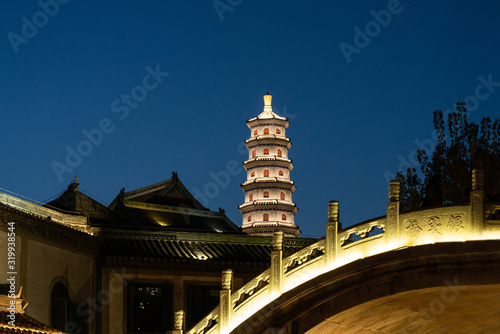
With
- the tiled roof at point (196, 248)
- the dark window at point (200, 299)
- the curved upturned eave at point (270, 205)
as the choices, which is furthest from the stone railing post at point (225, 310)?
the curved upturned eave at point (270, 205)

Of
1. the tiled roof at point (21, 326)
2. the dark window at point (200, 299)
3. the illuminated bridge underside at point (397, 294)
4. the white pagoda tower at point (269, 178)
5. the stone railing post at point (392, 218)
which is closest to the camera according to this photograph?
the illuminated bridge underside at point (397, 294)

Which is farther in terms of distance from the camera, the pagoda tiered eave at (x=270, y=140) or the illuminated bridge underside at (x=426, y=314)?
the pagoda tiered eave at (x=270, y=140)

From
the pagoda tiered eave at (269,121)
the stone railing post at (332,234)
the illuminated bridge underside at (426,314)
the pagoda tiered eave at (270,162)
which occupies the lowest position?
the illuminated bridge underside at (426,314)

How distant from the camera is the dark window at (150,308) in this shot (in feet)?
94.5

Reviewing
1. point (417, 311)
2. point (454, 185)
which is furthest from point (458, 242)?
point (454, 185)

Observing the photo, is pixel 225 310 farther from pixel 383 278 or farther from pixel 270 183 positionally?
pixel 270 183

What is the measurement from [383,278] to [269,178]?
3989 cm

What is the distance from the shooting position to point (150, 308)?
29.0 m

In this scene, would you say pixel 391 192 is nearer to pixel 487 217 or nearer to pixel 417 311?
pixel 487 217

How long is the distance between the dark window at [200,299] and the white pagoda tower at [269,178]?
2748cm

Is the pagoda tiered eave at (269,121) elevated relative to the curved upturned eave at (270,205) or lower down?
elevated

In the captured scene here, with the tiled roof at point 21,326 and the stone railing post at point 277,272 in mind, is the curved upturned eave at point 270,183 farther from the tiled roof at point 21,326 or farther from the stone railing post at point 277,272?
the stone railing post at point 277,272

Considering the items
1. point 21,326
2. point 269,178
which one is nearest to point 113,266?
point 21,326

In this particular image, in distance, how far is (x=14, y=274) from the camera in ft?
78.6
